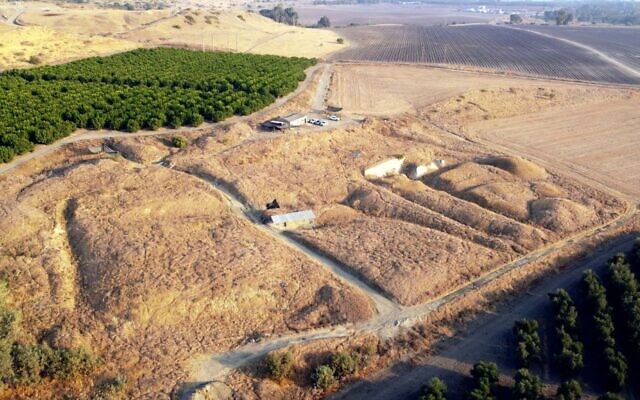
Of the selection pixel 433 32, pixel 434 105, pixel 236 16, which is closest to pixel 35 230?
pixel 434 105

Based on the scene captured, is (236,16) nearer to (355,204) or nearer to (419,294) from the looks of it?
(355,204)

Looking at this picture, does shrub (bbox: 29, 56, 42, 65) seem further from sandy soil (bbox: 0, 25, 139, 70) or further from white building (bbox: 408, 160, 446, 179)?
white building (bbox: 408, 160, 446, 179)

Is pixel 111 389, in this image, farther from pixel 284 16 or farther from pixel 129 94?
pixel 284 16

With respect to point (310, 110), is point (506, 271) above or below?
below

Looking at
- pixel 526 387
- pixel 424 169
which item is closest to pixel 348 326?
pixel 526 387

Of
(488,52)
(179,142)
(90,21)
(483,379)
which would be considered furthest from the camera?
(488,52)

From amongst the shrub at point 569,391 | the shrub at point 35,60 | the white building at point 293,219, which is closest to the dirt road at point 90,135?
the white building at point 293,219
